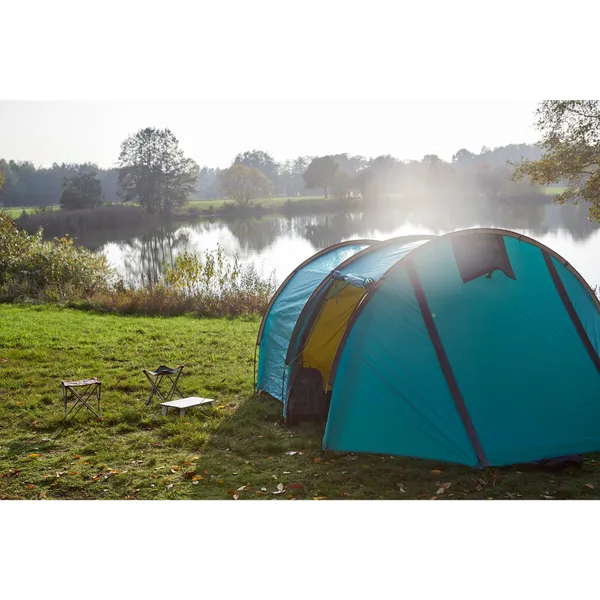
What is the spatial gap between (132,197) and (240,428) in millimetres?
41512

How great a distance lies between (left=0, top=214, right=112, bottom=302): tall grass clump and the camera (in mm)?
14180

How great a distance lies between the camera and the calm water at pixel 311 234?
2288cm

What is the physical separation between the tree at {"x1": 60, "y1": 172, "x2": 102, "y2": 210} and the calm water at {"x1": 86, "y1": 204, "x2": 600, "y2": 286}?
492 cm

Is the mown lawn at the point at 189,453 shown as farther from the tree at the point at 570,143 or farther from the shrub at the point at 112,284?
the tree at the point at 570,143

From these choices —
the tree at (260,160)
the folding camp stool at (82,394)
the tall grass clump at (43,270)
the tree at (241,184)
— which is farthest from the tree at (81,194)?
the tree at (260,160)

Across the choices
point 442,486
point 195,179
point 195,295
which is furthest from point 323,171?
point 442,486

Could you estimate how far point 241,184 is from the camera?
161 feet

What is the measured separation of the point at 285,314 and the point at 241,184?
4338 cm

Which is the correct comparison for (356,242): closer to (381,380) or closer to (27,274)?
(381,380)

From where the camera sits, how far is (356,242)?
7.46m

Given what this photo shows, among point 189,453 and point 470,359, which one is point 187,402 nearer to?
point 189,453

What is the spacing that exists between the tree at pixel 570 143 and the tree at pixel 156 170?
33.3m

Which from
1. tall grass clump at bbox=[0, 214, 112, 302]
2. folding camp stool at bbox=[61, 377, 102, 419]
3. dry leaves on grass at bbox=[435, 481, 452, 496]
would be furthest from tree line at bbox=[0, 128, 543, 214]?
dry leaves on grass at bbox=[435, 481, 452, 496]

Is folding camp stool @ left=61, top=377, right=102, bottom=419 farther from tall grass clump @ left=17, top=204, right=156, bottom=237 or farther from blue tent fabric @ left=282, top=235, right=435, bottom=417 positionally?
tall grass clump @ left=17, top=204, right=156, bottom=237
